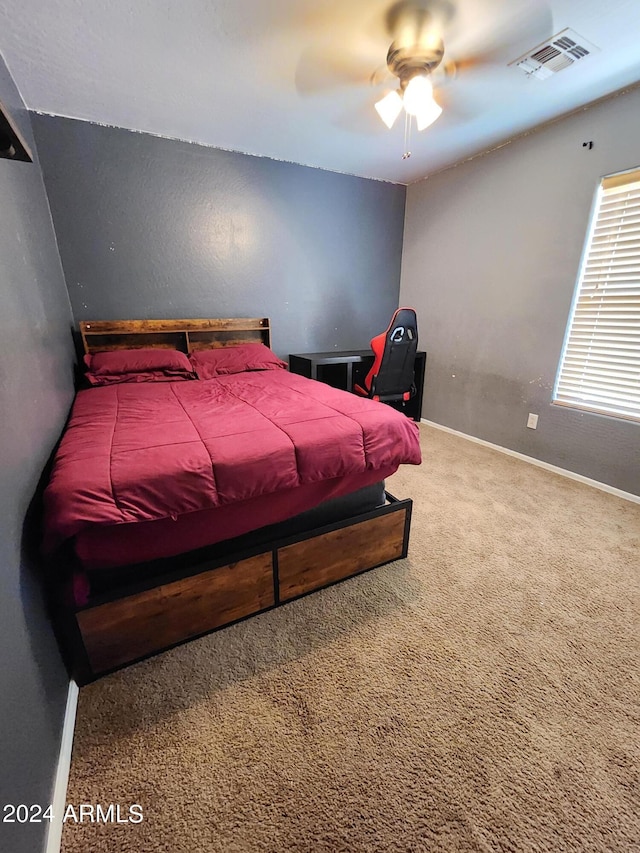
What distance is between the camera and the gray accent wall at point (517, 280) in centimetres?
236

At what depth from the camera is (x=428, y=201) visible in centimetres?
349

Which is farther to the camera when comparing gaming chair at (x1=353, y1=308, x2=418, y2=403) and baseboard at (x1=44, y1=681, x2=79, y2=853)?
gaming chair at (x1=353, y1=308, x2=418, y2=403)

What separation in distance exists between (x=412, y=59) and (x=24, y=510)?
8.17ft

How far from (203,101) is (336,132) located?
3.06 feet

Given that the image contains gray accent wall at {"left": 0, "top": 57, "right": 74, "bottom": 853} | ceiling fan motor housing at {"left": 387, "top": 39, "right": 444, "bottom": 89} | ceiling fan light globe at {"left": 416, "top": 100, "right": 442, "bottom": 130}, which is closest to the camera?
gray accent wall at {"left": 0, "top": 57, "right": 74, "bottom": 853}

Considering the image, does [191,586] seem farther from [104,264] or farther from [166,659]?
[104,264]

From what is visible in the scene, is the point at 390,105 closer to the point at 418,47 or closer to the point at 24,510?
the point at 418,47

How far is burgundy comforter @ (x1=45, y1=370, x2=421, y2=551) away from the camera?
1.07 m

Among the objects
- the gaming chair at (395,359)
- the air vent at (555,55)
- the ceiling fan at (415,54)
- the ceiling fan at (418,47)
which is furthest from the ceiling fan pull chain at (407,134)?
the gaming chair at (395,359)

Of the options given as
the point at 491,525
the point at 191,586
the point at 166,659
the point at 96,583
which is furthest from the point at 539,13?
the point at 166,659

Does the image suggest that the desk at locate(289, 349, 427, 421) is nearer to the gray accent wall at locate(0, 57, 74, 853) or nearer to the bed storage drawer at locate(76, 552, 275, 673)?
the gray accent wall at locate(0, 57, 74, 853)

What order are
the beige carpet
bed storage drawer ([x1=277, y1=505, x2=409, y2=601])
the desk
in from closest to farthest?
the beige carpet → bed storage drawer ([x1=277, y1=505, x2=409, y2=601]) → the desk

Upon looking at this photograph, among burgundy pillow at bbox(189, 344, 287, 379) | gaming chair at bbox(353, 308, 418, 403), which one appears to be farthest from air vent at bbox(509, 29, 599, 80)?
burgundy pillow at bbox(189, 344, 287, 379)

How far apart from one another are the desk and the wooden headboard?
1.30 feet
